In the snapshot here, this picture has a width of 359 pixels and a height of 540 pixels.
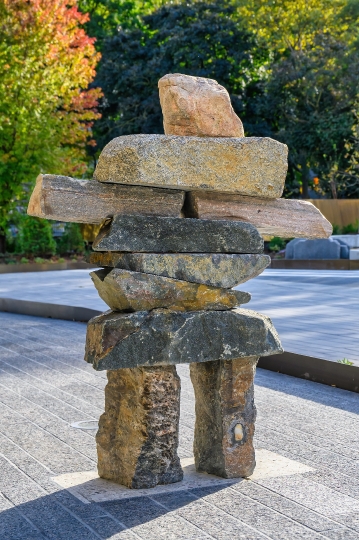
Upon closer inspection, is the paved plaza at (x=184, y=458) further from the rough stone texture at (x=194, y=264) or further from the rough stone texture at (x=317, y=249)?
the rough stone texture at (x=317, y=249)

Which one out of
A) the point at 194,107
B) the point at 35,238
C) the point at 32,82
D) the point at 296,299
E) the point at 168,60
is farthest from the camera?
the point at 168,60

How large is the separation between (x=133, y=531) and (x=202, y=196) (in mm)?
1995

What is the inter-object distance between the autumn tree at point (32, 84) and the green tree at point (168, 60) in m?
4.94

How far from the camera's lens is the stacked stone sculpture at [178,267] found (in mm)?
4906

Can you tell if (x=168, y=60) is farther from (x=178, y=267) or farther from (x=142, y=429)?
(x=142, y=429)

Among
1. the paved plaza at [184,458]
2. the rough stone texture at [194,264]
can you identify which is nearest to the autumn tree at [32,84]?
the paved plaza at [184,458]

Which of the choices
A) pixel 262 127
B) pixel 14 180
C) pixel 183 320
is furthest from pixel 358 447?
pixel 262 127

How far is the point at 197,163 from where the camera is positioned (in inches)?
198

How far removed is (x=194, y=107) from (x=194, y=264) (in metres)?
0.96

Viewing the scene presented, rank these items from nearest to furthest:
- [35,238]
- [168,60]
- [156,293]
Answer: [156,293] → [35,238] → [168,60]

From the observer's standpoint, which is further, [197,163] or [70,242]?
[70,242]

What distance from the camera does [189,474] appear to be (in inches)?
211

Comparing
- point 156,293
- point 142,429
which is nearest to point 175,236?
point 156,293

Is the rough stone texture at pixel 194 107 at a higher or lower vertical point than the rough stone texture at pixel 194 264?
higher
